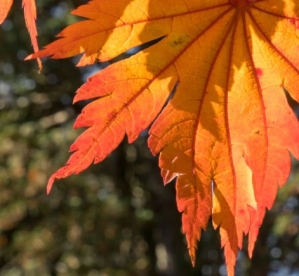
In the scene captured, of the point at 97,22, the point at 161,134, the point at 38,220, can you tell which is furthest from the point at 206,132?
the point at 38,220

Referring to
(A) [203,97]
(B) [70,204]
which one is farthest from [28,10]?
(B) [70,204]

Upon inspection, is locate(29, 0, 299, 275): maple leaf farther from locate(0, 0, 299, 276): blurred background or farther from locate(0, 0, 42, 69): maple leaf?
locate(0, 0, 299, 276): blurred background

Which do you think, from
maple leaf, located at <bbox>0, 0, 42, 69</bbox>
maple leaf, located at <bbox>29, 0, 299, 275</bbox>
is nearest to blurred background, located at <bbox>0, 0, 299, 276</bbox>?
maple leaf, located at <bbox>29, 0, 299, 275</bbox>

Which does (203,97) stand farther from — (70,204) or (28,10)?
(70,204)

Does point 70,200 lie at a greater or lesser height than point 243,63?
lesser

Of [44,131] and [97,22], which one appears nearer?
[97,22]

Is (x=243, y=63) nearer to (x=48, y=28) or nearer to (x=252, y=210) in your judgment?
(x=252, y=210)
